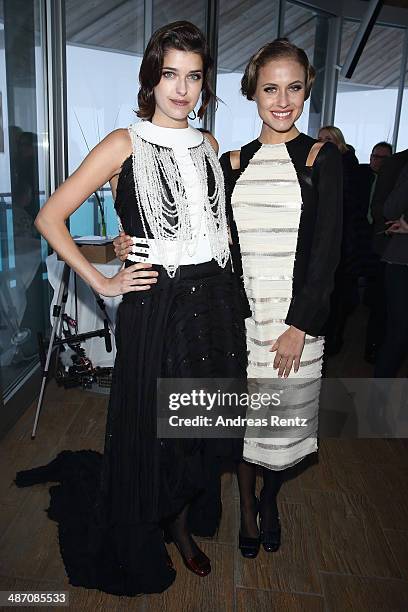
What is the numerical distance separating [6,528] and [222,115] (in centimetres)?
Answer: 494

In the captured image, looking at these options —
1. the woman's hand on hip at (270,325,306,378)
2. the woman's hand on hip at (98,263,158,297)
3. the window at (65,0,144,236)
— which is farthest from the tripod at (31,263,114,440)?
the woman's hand on hip at (270,325,306,378)

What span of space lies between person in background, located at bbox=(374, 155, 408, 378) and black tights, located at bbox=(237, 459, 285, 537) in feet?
4.37

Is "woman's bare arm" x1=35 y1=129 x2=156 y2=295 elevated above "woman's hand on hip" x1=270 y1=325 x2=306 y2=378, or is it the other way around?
"woman's bare arm" x1=35 y1=129 x2=156 y2=295

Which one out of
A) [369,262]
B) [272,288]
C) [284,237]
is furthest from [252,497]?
[369,262]

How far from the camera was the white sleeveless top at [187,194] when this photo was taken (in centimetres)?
172

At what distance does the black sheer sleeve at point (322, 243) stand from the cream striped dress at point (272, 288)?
2.6 inches

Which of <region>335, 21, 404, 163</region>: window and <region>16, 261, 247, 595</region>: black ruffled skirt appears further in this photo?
<region>335, 21, 404, 163</region>: window

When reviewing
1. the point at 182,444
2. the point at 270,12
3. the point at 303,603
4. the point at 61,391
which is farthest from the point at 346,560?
the point at 270,12

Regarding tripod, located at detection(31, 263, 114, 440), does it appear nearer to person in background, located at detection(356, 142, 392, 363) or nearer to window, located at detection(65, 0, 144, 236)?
window, located at detection(65, 0, 144, 236)

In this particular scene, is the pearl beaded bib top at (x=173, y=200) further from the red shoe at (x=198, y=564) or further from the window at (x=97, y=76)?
the window at (x=97, y=76)

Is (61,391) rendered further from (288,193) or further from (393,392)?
(288,193)

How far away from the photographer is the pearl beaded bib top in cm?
169

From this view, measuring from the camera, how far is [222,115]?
6121mm

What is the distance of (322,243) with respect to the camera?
5.86 feet
